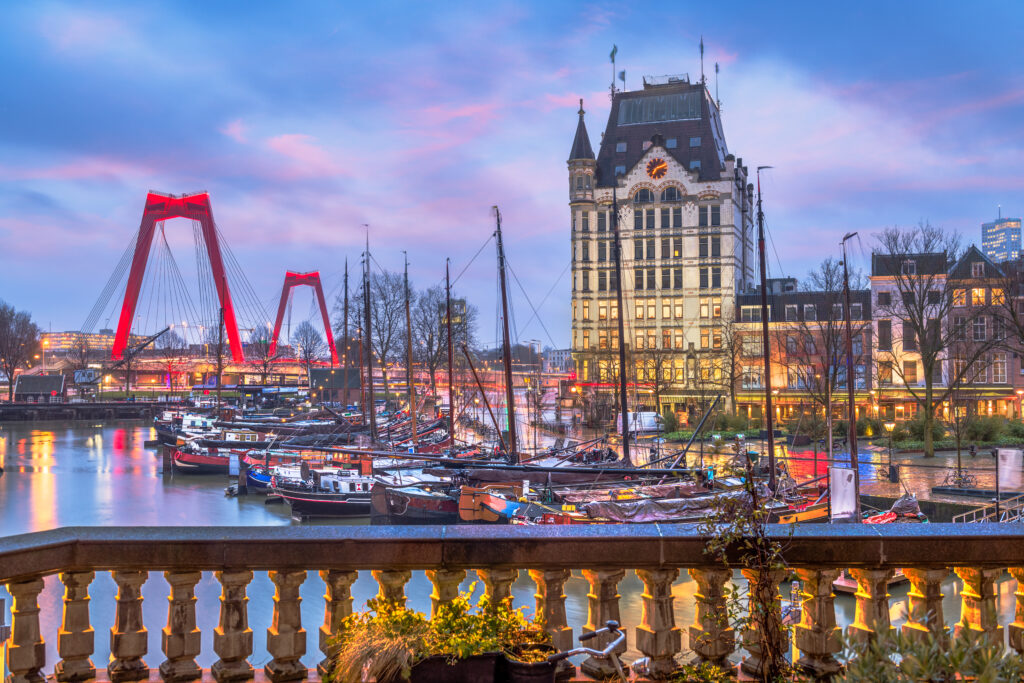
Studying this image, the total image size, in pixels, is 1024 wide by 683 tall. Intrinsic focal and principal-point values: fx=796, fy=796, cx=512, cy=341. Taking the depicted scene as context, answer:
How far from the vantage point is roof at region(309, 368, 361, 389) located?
88.4 m

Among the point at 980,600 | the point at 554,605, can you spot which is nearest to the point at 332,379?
the point at 554,605

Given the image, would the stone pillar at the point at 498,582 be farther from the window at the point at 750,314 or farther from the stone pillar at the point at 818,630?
the window at the point at 750,314

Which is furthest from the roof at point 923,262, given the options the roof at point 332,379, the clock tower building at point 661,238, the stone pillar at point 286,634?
the roof at point 332,379

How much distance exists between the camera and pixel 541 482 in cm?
3372

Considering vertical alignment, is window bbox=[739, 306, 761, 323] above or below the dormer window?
below

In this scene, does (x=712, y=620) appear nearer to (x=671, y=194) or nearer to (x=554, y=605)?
(x=554, y=605)

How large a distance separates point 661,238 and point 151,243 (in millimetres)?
50562

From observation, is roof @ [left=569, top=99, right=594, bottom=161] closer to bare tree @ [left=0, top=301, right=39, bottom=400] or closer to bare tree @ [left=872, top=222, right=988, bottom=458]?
bare tree @ [left=872, top=222, right=988, bottom=458]

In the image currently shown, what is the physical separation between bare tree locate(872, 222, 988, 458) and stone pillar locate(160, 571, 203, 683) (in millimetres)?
40631

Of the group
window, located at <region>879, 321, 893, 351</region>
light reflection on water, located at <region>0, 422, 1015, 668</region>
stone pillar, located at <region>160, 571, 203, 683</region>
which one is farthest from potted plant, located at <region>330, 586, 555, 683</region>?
window, located at <region>879, 321, 893, 351</region>

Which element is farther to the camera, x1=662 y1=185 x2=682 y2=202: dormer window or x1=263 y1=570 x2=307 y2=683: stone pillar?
x1=662 y1=185 x2=682 y2=202: dormer window

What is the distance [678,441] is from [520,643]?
48.8 meters

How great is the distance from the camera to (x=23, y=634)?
4461 mm

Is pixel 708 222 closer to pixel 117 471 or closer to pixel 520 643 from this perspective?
pixel 117 471
